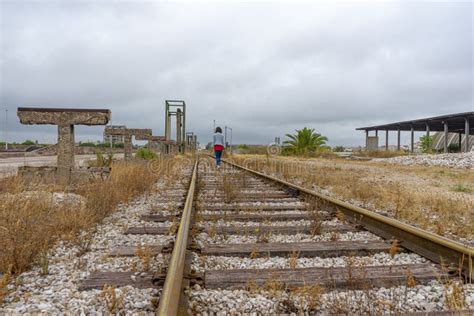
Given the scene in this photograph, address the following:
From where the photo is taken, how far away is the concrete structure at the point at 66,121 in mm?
6914

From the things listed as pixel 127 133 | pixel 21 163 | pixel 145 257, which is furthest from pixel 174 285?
pixel 21 163

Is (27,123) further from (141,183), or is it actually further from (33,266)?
(33,266)

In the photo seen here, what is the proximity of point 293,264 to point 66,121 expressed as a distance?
584 centimetres

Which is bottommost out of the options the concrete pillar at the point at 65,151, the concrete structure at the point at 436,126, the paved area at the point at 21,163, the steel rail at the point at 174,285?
the steel rail at the point at 174,285

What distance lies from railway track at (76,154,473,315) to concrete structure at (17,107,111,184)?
3.16 meters

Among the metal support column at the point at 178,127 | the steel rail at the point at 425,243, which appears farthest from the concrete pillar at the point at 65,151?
the metal support column at the point at 178,127

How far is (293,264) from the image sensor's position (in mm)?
2783

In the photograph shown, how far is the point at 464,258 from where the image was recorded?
109 inches

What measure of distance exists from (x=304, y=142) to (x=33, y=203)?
28826 millimetres

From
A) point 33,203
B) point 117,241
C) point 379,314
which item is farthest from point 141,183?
point 379,314

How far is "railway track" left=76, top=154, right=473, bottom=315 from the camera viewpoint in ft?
7.17

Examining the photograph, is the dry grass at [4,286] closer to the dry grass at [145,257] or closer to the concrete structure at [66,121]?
the dry grass at [145,257]

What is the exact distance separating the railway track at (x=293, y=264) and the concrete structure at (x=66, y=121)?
3162 mm

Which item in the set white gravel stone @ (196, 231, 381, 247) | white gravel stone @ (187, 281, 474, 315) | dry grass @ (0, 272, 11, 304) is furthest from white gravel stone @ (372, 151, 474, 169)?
dry grass @ (0, 272, 11, 304)
